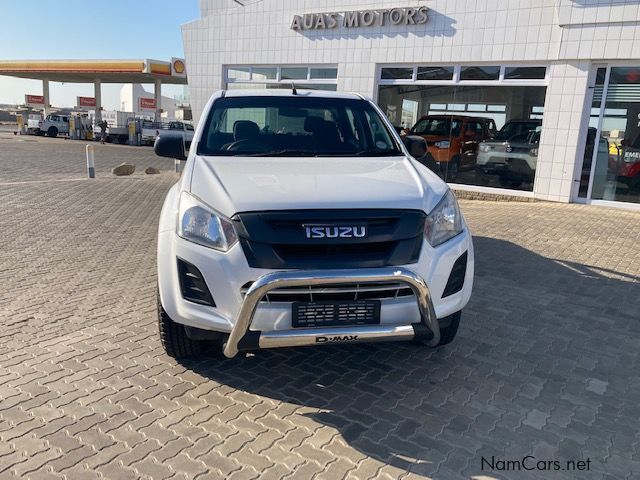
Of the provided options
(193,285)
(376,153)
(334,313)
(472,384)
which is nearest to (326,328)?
(334,313)

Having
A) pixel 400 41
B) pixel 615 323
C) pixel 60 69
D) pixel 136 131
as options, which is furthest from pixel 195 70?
pixel 60 69

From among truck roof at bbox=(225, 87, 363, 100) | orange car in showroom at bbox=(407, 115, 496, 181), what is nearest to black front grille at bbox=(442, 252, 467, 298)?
truck roof at bbox=(225, 87, 363, 100)

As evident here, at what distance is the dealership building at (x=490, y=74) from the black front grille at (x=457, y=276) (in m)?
8.33

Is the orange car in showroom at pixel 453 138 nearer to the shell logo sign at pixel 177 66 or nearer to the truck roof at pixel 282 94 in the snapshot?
the truck roof at pixel 282 94

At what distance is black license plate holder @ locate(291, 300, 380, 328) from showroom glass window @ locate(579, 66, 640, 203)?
357 inches

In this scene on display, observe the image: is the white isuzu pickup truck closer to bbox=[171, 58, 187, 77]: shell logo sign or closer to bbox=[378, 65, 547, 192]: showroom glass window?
bbox=[378, 65, 547, 192]: showroom glass window

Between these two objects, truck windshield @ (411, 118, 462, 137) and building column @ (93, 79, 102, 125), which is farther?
building column @ (93, 79, 102, 125)

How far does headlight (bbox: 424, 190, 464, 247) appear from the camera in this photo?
3.02 m

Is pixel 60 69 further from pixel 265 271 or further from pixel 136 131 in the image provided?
pixel 265 271

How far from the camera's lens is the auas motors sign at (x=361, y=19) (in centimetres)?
1148

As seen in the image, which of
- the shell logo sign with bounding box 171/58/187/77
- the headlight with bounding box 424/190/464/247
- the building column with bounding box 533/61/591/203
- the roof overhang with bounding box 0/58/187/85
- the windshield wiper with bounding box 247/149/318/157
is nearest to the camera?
the headlight with bounding box 424/190/464/247

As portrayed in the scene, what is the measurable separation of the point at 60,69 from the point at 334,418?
140ft

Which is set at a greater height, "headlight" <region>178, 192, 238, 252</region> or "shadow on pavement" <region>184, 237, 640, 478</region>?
"headlight" <region>178, 192, 238, 252</region>

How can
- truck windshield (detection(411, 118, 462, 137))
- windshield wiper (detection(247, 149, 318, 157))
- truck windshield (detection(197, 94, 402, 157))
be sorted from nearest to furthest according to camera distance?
1. windshield wiper (detection(247, 149, 318, 157))
2. truck windshield (detection(197, 94, 402, 157))
3. truck windshield (detection(411, 118, 462, 137))
